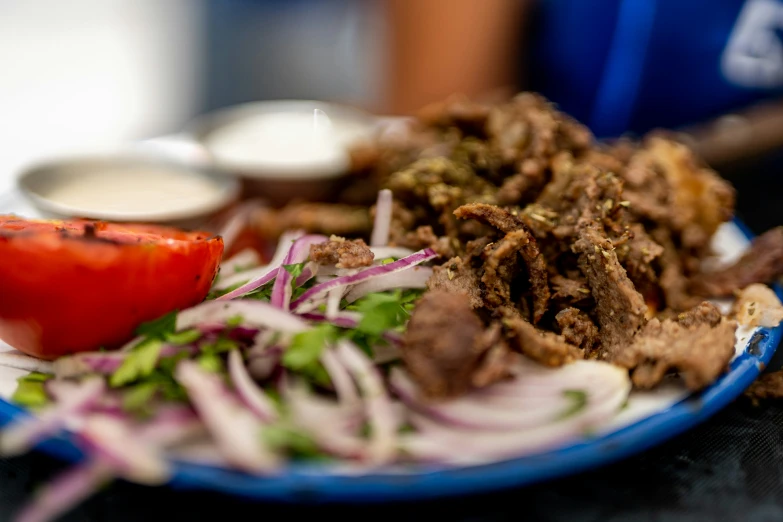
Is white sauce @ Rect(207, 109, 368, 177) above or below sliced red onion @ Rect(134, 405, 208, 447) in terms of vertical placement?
above

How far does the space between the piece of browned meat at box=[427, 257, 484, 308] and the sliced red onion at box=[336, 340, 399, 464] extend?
15.0 inches

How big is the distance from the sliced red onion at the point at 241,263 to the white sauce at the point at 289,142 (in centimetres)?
78

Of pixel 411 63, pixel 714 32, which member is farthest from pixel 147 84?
pixel 714 32

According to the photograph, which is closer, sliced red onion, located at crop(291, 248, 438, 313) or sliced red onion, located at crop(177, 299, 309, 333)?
sliced red onion, located at crop(177, 299, 309, 333)

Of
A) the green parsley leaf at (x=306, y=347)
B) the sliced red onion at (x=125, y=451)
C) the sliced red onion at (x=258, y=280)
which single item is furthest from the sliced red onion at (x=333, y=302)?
the sliced red onion at (x=125, y=451)

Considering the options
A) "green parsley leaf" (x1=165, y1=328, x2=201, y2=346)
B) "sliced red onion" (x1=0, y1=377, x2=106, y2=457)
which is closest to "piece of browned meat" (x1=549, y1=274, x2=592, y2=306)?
"green parsley leaf" (x1=165, y1=328, x2=201, y2=346)

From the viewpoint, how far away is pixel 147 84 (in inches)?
306

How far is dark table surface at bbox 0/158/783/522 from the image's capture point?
169 cm

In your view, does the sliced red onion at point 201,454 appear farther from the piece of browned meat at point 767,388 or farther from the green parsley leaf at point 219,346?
the piece of browned meat at point 767,388

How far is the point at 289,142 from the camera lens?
12.5ft

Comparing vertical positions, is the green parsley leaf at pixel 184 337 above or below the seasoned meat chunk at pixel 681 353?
below

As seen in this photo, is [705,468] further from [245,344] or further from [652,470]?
[245,344]

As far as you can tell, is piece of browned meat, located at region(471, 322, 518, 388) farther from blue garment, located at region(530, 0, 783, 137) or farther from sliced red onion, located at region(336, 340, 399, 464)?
Answer: blue garment, located at region(530, 0, 783, 137)

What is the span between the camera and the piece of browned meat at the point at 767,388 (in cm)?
217
